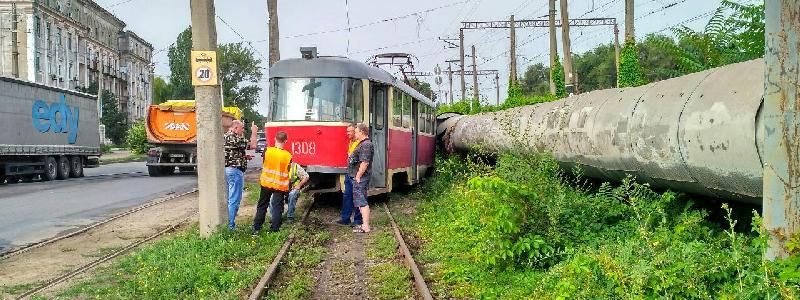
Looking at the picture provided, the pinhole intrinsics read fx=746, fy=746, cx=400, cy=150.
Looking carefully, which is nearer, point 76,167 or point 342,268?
point 342,268

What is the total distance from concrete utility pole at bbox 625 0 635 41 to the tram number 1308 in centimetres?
1245

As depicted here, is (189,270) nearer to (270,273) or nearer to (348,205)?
(270,273)

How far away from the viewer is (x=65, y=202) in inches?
639

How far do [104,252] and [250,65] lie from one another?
74.9 m

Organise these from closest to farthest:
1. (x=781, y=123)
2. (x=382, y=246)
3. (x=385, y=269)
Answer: (x=781, y=123) → (x=385, y=269) → (x=382, y=246)

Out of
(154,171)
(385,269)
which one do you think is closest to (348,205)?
(385,269)

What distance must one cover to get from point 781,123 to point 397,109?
1094 centimetres

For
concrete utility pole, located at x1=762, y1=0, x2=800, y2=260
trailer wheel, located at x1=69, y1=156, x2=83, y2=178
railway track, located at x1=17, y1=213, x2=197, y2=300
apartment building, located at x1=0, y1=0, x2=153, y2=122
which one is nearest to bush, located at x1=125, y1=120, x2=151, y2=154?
apartment building, located at x1=0, y1=0, x2=153, y2=122

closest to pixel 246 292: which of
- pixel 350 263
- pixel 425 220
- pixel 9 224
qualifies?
pixel 350 263

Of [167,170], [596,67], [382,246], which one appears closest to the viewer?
[382,246]

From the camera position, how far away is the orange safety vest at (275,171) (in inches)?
396

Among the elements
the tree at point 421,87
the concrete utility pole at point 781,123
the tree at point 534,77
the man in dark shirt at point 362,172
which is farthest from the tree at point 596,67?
the concrete utility pole at point 781,123

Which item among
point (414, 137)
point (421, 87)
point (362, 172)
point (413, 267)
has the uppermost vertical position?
point (421, 87)

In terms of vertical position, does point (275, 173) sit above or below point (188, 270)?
above
